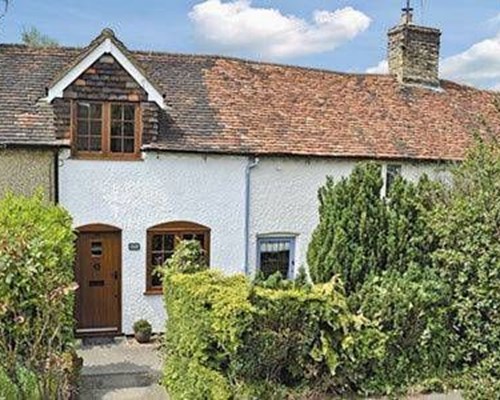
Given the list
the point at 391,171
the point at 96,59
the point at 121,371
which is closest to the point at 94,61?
the point at 96,59

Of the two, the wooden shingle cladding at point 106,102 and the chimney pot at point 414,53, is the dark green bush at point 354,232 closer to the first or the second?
the wooden shingle cladding at point 106,102

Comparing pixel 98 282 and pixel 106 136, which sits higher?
pixel 106 136

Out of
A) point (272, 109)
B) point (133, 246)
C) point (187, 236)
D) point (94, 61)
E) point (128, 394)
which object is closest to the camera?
point (128, 394)

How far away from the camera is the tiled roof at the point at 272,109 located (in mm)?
18203

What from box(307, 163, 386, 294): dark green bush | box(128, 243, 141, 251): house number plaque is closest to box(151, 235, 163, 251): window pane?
box(128, 243, 141, 251): house number plaque

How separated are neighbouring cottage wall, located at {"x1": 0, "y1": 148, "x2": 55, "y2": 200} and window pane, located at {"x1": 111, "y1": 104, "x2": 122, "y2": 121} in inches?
77.6

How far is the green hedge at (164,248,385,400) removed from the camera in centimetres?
1071

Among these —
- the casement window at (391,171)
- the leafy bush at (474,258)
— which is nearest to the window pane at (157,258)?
the casement window at (391,171)

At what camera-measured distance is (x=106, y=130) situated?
17.3 meters

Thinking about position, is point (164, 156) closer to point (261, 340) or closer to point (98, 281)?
point (98, 281)

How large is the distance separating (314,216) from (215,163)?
3587mm

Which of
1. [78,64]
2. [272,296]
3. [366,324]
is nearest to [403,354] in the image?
[366,324]

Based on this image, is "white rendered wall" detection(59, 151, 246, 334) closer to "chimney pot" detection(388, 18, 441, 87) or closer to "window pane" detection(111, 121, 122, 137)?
"window pane" detection(111, 121, 122, 137)

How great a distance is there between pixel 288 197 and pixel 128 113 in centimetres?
535
